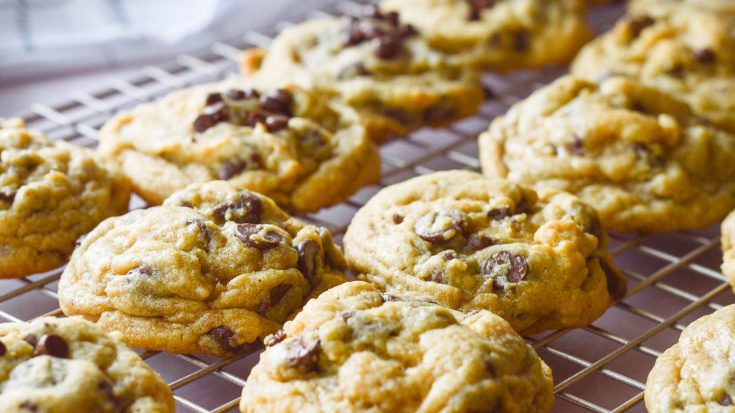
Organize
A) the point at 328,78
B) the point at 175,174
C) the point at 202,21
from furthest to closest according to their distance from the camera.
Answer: the point at 202,21, the point at 328,78, the point at 175,174

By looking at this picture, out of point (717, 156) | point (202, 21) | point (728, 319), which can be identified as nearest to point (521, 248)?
point (728, 319)

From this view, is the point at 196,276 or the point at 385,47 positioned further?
the point at 385,47

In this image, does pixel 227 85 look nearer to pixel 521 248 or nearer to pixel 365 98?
pixel 365 98

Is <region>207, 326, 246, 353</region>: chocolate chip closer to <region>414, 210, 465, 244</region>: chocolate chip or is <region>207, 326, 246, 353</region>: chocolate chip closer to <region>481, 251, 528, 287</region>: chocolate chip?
<region>414, 210, 465, 244</region>: chocolate chip

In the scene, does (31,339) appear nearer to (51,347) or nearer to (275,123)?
(51,347)

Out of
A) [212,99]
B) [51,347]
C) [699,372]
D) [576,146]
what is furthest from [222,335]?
[576,146]

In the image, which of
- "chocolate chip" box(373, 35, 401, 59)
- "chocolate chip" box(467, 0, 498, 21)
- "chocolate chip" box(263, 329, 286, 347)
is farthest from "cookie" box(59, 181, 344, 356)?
"chocolate chip" box(467, 0, 498, 21)

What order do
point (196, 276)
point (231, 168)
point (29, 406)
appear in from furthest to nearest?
point (231, 168) < point (196, 276) < point (29, 406)
